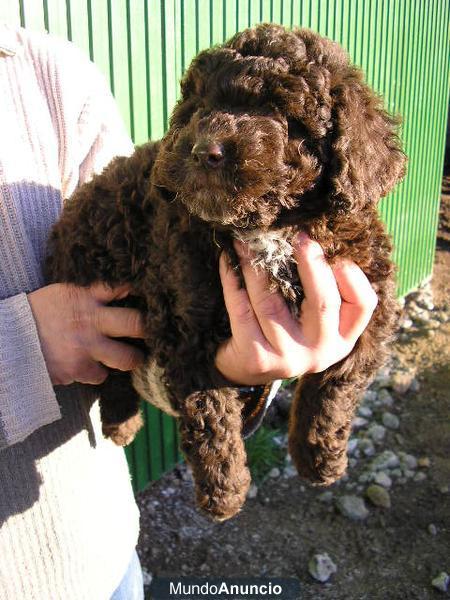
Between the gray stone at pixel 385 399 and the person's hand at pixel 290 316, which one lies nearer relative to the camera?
the person's hand at pixel 290 316

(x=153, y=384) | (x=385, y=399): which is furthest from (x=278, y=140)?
(x=385, y=399)

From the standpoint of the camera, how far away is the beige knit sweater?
1906mm

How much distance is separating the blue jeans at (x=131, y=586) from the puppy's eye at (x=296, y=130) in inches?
67.2

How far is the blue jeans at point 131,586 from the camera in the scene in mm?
2400

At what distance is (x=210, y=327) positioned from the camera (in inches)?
82.0

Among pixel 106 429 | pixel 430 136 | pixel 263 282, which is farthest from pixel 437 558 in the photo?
pixel 430 136

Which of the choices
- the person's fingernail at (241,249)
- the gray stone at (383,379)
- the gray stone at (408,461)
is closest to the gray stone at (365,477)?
the gray stone at (408,461)

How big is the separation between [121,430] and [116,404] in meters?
0.12

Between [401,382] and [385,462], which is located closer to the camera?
[385,462]

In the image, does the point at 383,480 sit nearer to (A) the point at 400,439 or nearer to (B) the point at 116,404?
(A) the point at 400,439

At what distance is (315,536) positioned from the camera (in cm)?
443

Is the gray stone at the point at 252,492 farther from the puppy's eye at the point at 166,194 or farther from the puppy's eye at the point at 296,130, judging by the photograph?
the puppy's eye at the point at 296,130

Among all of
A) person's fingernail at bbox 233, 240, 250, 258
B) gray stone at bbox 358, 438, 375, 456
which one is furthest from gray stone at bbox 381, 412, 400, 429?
person's fingernail at bbox 233, 240, 250, 258

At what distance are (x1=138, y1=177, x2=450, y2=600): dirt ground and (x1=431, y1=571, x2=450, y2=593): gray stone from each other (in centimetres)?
3
